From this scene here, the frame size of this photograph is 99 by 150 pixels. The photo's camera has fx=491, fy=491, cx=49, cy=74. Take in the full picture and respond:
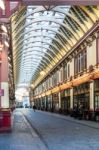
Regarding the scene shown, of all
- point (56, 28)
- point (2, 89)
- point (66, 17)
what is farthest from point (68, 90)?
point (2, 89)

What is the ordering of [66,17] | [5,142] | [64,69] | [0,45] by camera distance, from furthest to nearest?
[64,69] → [66,17] → [0,45] → [5,142]


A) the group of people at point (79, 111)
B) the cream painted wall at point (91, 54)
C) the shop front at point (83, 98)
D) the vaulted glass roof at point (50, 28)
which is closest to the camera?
the cream painted wall at point (91, 54)

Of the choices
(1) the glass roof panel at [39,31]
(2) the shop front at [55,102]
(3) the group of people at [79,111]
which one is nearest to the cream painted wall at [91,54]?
(1) the glass roof panel at [39,31]

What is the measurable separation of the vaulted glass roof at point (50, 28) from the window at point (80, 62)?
185cm

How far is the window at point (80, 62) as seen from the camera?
174 ft

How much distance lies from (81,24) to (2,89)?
2076 cm

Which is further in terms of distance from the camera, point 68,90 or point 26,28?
point 68,90

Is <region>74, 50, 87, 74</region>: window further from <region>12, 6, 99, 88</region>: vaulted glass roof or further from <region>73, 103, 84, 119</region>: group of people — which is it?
<region>73, 103, 84, 119</region>: group of people

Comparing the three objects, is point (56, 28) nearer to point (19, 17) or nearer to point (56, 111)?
point (19, 17)

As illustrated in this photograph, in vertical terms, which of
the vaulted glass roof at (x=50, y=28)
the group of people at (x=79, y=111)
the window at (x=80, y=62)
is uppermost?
the vaulted glass roof at (x=50, y=28)

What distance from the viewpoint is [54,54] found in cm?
7762

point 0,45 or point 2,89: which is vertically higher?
point 0,45

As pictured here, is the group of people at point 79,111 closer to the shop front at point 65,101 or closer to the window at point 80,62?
the window at point 80,62

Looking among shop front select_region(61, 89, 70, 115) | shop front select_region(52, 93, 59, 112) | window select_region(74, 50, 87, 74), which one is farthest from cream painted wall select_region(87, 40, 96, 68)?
shop front select_region(52, 93, 59, 112)
